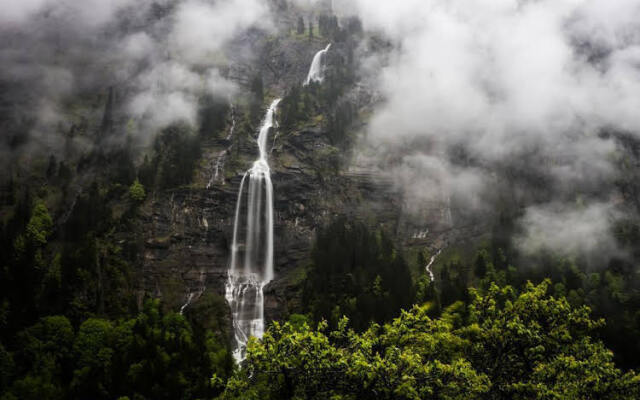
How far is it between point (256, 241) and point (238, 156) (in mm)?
25011

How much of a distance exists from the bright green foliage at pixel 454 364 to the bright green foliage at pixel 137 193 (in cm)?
8453

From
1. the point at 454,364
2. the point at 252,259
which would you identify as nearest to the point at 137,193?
the point at 252,259

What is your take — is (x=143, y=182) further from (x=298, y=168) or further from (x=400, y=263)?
(x=400, y=263)

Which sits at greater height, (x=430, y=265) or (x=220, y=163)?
(x=220, y=163)

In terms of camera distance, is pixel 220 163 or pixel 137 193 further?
pixel 220 163

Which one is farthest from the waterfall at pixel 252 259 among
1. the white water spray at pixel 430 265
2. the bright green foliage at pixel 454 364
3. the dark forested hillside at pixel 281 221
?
the bright green foliage at pixel 454 364

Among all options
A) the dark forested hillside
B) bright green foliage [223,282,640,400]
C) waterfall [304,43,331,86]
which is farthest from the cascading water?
bright green foliage [223,282,640,400]

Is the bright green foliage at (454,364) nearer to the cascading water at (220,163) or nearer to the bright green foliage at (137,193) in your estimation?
the bright green foliage at (137,193)

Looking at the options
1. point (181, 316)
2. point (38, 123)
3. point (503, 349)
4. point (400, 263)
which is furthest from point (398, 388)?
point (38, 123)

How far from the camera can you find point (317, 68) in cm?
16050

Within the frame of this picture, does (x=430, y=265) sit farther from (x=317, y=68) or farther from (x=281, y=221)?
(x=317, y=68)

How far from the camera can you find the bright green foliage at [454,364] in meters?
24.2

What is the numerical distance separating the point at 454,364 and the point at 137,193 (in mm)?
91292

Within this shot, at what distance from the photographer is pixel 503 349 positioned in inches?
1063
